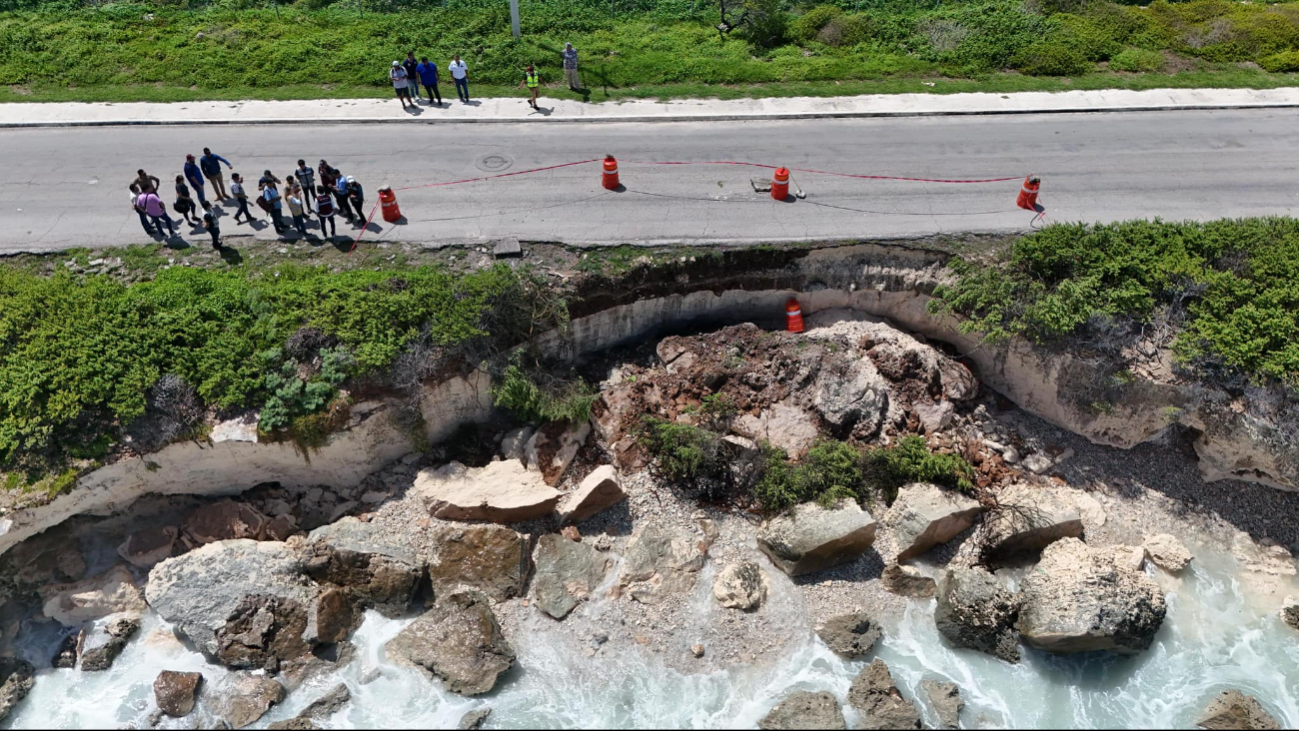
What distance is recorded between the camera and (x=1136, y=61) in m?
26.3

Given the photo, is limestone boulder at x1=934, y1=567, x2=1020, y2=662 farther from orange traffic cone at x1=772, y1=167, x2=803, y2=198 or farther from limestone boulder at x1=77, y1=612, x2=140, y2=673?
limestone boulder at x1=77, y1=612, x2=140, y2=673

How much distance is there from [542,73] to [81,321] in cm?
1498

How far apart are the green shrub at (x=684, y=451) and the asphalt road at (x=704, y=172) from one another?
4.75 metres

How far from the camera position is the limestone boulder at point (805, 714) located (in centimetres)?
1402

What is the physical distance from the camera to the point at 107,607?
15.6 meters

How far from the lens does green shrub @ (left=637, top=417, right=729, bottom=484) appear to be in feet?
55.3

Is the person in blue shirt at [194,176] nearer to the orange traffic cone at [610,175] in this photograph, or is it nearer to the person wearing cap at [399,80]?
the person wearing cap at [399,80]

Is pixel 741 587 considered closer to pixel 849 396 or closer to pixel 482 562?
pixel 849 396

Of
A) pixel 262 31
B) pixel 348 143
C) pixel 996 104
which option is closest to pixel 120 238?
pixel 348 143

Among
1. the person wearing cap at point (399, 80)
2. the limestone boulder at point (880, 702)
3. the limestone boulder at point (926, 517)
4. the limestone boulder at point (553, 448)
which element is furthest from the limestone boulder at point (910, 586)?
the person wearing cap at point (399, 80)

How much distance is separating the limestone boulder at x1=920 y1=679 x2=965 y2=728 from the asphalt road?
9.97 metres

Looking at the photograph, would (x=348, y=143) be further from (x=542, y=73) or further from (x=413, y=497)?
(x=413, y=497)

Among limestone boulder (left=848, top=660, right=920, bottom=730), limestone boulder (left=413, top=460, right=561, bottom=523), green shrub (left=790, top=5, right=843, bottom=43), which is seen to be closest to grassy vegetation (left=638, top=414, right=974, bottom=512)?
limestone boulder (left=413, top=460, right=561, bottom=523)

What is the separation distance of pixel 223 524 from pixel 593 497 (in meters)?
7.50
